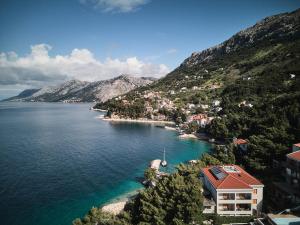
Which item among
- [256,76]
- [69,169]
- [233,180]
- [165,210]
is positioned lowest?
[69,169]

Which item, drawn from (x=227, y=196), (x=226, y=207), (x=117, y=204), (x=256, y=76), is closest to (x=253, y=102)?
(x=256, y=76)

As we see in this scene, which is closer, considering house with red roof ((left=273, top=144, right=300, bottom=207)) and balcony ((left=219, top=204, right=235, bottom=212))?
balcony ((left=219, top=204, right=235, bottom=212))

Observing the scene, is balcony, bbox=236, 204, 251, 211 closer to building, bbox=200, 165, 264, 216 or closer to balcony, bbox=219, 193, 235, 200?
building, bbox=200, 165, 264, 216

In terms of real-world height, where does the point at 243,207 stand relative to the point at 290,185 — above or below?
below

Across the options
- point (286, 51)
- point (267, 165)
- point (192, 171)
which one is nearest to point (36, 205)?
point (192, 171)

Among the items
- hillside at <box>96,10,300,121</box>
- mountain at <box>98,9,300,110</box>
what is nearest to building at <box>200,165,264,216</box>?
hillside at <box>96,10,300,121</box>

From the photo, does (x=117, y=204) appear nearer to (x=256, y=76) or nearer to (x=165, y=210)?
(x=165, y=210)
